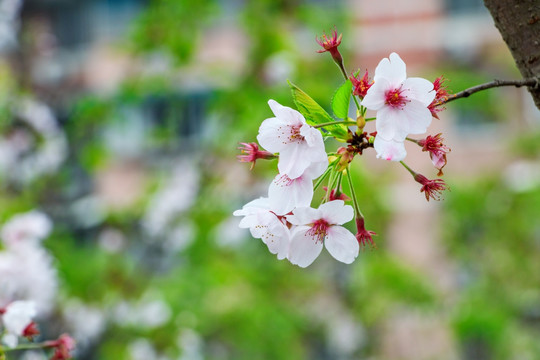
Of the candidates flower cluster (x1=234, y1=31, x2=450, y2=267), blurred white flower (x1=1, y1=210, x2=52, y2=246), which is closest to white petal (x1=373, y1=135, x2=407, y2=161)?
flower cluster (x1=234, y1=31, x2=450, y2=267)

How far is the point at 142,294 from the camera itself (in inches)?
130

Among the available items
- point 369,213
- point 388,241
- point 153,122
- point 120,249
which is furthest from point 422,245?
point 120,249

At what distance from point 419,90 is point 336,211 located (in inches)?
6.0

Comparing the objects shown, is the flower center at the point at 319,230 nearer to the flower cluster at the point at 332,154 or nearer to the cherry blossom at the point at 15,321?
the flower cluster at the point at 332,154

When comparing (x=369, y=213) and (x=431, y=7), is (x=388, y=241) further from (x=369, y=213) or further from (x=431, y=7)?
(x=431, y=7)

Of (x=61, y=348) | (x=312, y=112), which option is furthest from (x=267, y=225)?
(x=61, y=348)

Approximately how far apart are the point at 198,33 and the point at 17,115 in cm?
93

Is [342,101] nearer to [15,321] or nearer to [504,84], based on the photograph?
[504,84]

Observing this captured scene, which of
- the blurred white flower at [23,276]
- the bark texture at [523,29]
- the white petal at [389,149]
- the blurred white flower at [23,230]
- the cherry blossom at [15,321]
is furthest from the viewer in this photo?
the blurred white flower at [23,230]

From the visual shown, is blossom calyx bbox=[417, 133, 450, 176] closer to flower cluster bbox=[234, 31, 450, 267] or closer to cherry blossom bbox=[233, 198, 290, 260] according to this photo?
flower cluster bbox=[234, 31, 450, 267]

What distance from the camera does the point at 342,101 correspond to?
0.75 m

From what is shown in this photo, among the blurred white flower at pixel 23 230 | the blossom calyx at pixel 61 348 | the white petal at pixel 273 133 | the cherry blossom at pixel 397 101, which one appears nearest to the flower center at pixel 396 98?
the cherry blossom at pixel 397 101

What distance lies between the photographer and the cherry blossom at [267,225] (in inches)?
29.0

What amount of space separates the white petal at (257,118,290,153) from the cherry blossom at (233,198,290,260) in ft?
0.21
